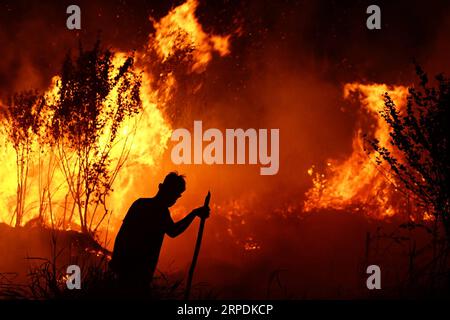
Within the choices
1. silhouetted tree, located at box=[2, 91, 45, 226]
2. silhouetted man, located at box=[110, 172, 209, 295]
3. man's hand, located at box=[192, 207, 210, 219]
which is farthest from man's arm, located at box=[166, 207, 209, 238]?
silhouetted tree, located at box=[2, 91, 45, 226]

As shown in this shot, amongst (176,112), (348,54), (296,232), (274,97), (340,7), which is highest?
(340,7)

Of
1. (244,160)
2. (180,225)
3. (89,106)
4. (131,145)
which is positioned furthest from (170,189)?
(244,160)

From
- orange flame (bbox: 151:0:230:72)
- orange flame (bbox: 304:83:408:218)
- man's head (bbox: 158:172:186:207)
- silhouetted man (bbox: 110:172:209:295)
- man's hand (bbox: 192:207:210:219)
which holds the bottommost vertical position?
silhouetted man (bbox: 110:172:209:295)

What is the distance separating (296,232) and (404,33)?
867cm

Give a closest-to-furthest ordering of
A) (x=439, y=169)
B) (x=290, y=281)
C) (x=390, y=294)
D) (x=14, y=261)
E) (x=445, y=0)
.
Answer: (x=439, y=169), (x=390, y=294), (x=14, y=261), (x=290, y=281), (x=445, y=0)

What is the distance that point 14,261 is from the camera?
12641mm

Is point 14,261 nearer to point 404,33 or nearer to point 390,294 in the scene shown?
point 390,294

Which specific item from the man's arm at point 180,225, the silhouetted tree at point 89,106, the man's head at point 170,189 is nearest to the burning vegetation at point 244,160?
the silhouetted tree at point 89,106

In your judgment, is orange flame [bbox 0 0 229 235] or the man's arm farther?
orange flame [bbox 0 0 229 235]

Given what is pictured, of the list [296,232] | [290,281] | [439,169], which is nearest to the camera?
[439,169]

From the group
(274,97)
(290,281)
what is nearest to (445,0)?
(274,97)

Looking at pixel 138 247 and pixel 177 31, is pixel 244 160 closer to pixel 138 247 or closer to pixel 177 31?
pixel 177 31

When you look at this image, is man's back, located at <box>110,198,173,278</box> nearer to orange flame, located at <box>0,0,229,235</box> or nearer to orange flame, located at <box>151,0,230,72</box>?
orange flame, located at <box>0,0,229,235</box>

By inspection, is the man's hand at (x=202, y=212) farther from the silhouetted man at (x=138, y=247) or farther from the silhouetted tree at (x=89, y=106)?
the silhouetted tree at (x=89, y=106)
